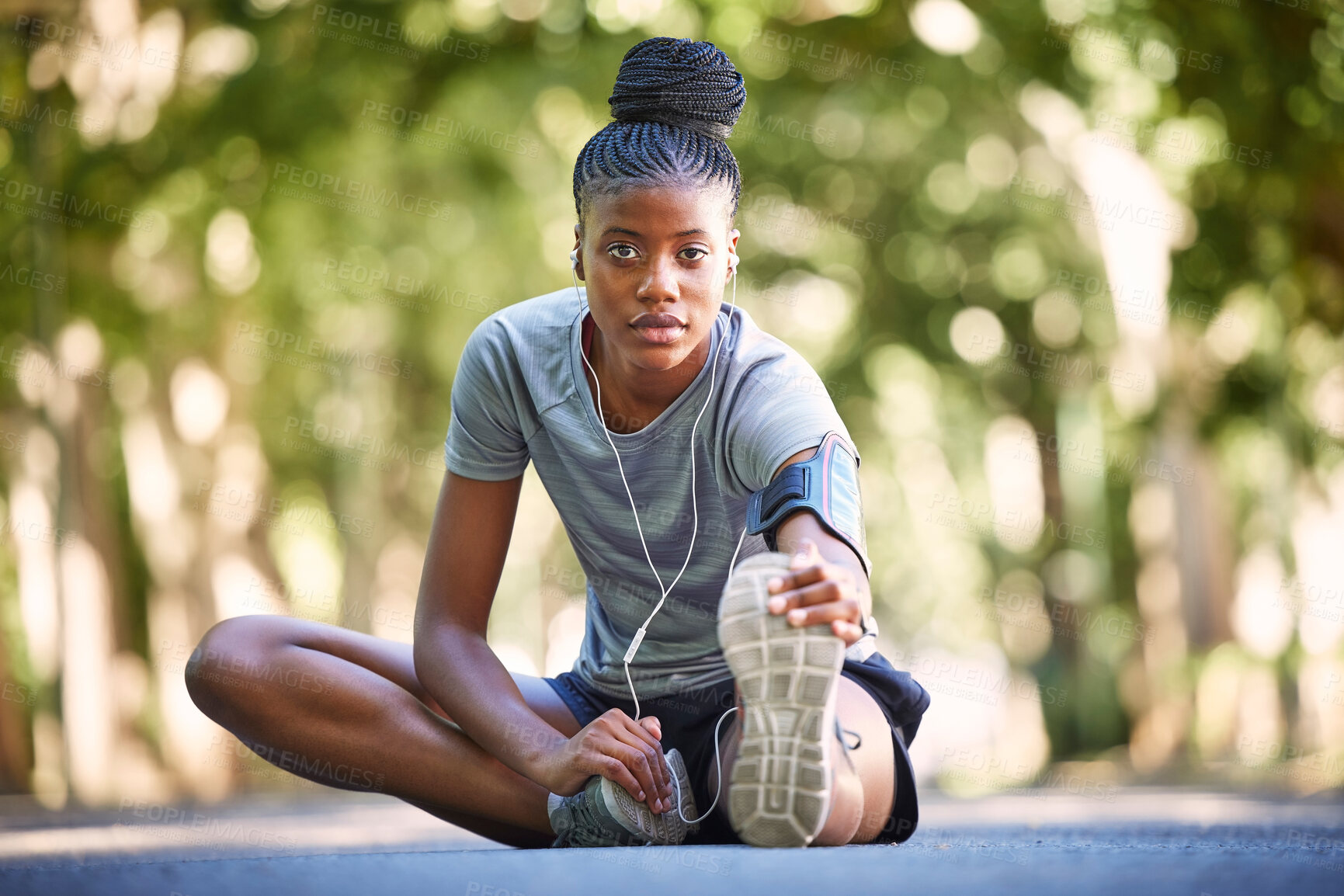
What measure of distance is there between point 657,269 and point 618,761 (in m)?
0.97

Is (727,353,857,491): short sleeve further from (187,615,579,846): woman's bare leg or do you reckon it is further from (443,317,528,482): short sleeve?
(187,615,579,846): woman's bare leg

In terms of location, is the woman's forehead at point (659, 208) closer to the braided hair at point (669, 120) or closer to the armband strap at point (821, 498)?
the braided hair at point (669, 120)

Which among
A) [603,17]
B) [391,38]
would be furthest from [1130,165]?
[391,38]

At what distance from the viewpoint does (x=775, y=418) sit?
2.52 m

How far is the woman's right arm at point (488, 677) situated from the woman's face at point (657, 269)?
0.49 metres

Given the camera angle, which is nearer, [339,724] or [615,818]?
[615,818]

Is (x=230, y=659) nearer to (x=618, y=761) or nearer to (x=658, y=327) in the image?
(x=618, y=761)

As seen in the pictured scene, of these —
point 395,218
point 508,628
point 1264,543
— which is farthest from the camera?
point 508,628

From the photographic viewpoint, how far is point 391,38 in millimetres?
8750

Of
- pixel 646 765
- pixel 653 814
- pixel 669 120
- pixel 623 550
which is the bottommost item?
pixel 653 814

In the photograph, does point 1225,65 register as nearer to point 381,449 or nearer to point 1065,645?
point 1065,645

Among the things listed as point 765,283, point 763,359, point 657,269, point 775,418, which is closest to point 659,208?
point 657,269

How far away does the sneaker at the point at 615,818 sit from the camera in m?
2.51

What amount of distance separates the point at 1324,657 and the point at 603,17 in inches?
272
